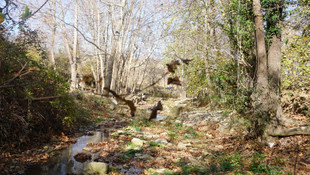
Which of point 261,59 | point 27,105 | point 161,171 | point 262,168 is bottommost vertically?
point 161,171

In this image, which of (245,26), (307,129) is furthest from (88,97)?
(307,129)

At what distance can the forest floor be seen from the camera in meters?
4.04

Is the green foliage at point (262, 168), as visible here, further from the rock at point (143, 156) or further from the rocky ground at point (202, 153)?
the rock at point (143, 156)

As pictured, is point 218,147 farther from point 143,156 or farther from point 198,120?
point 198,120

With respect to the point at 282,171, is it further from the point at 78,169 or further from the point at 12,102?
the point at 12,102

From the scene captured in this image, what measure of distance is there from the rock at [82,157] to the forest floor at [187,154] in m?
0.30

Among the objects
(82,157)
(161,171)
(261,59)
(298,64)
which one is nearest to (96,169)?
(82,157)

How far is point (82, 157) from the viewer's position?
16.7 ft

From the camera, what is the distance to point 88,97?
1212 centimetres

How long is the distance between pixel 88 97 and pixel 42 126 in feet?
20.3

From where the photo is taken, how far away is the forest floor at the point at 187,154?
159 inches

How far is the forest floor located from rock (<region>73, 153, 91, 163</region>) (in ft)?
0.97

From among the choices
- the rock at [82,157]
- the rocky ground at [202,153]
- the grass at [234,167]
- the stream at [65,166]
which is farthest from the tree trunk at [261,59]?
the rock at [82,157]

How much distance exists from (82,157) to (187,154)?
8.59ft
